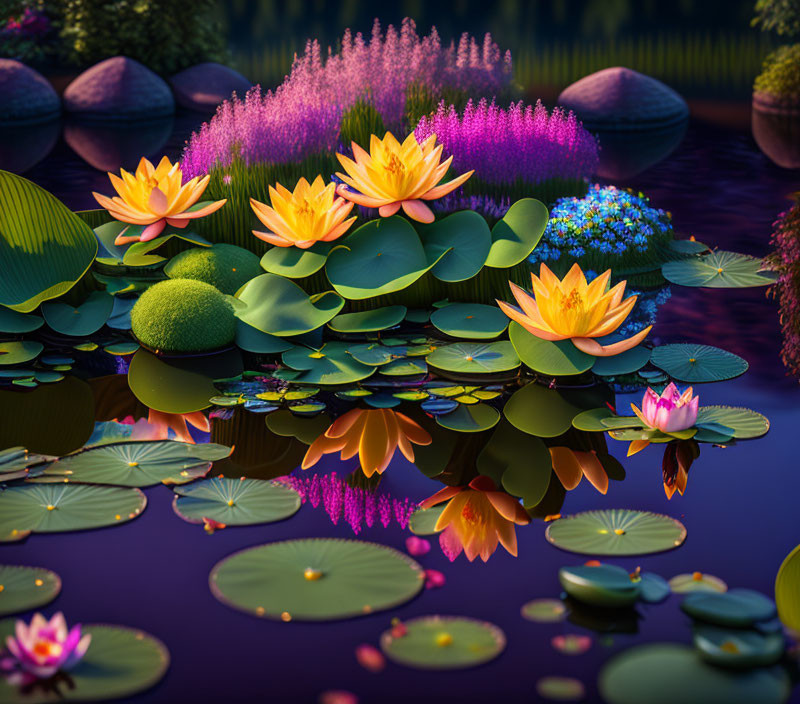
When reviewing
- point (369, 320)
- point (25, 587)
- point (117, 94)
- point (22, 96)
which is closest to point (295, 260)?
point (369, 320)

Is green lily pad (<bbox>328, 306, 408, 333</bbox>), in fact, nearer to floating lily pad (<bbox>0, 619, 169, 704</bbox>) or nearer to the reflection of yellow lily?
the reflection of yellow lily

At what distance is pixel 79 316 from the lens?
630cm

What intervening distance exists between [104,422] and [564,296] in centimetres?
244

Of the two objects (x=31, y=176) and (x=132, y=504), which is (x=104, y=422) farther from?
Answer: (x=31, y=176)

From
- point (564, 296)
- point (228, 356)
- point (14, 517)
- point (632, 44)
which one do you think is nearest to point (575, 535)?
point (564, 296)

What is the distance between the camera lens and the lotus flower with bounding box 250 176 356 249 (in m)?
6.12

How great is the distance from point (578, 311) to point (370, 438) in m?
1.26

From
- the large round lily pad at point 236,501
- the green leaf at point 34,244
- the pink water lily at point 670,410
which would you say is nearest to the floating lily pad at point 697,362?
the pink water lily at point 670,410

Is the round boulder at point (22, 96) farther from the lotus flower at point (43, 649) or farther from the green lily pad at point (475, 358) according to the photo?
the lotus flower at point (43, 649)

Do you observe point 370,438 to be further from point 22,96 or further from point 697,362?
point 22,96

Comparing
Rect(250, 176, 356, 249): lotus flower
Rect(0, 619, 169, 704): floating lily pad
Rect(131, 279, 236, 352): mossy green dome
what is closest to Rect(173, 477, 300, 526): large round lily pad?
Rect(0, 619, 169, 704): floating lily pad

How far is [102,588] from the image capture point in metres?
3.59

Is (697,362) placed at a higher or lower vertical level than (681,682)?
lower

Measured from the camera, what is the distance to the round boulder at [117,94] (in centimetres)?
1508
